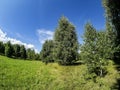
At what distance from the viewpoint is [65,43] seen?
40.6m

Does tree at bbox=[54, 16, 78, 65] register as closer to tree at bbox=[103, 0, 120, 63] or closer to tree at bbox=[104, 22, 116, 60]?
tree at bbox=[104, 22, 116, 60]

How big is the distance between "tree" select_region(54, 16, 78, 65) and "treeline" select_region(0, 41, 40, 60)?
43.8 metres

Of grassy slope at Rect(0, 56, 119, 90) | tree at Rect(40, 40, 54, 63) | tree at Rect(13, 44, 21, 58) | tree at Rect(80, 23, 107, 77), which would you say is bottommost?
grassy slope at Rect(0, 56, 119, 90)

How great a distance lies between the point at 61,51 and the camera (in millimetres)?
40344

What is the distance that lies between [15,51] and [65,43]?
59.1 m

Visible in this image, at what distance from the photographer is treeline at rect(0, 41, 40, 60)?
81.7m

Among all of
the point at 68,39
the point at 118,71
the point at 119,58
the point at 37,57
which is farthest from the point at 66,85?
the point at 37,57

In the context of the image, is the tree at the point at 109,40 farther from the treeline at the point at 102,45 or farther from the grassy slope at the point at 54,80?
the grassy slope at the point at 54,80

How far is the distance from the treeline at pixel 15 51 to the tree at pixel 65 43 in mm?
43813

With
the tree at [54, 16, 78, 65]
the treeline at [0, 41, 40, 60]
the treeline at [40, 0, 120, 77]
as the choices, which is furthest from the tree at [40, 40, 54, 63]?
the treeline at [0, 41, 40, 60]

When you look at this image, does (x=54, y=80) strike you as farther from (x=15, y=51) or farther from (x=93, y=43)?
(x=15, y=51)

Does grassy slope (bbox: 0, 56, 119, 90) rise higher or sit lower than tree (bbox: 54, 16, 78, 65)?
lower

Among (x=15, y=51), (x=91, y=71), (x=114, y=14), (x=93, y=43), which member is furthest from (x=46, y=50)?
(x=15, y=51)

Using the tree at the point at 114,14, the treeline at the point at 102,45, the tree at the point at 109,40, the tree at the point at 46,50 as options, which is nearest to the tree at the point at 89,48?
the treeline at the point at 102,45
